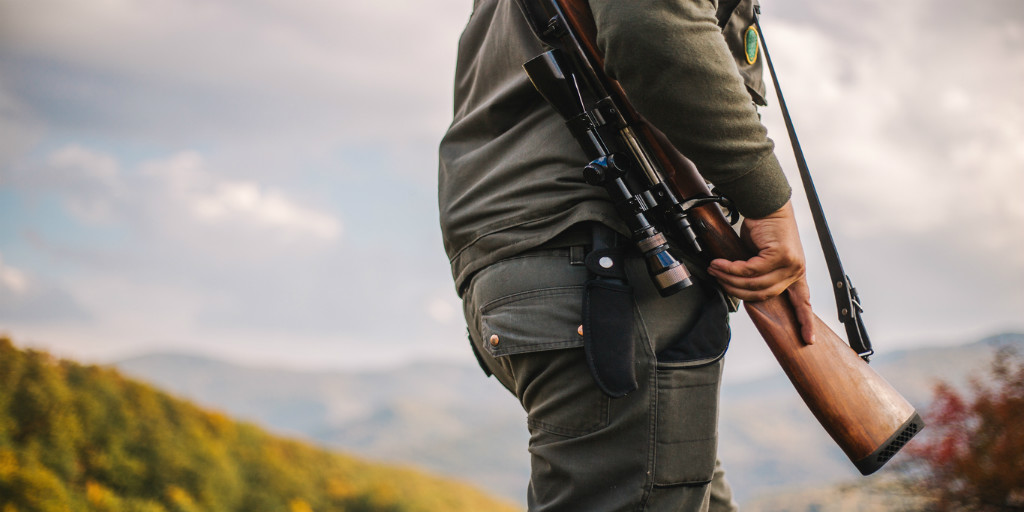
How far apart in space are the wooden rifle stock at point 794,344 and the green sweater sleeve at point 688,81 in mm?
143

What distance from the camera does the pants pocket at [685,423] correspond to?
1417mm

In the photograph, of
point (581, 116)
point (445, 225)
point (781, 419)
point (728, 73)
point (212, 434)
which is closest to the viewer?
point (728, 73)

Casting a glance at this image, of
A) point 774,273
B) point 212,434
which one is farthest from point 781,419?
point 774,273

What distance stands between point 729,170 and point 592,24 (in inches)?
18.6

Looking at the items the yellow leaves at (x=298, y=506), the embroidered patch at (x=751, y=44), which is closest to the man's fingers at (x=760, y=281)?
the embroidered patch at (x=751, y=44)

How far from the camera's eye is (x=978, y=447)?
3688mm

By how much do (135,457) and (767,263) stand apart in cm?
350

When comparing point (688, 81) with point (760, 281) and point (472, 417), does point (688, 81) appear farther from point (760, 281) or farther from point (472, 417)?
point (472, 417)

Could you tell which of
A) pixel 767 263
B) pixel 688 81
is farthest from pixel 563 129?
pixel 767 263

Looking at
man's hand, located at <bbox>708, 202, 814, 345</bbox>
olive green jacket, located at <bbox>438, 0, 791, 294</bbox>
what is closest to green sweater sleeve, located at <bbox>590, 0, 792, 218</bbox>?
olive green jacket, located at <bbox>438, 0, 791, 294</bbox>

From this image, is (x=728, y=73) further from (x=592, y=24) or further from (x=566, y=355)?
(x=566, y=355)

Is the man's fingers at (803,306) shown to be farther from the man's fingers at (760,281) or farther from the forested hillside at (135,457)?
the forested hillside at (135,457)

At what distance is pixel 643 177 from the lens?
156 cm

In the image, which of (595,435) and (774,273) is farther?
(774,273)
